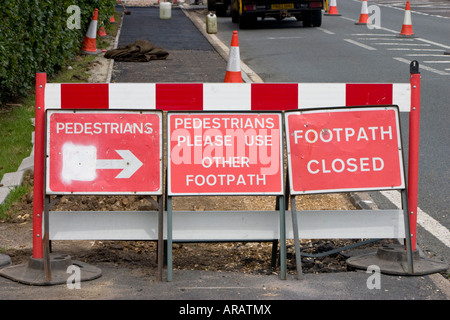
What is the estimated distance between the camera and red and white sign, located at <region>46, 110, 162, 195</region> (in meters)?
5.29

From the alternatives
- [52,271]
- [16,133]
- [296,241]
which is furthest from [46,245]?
[16,133]

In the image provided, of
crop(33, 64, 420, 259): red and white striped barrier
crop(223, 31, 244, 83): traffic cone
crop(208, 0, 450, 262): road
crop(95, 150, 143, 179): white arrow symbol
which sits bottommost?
crop(208, 0, 450, 262): road

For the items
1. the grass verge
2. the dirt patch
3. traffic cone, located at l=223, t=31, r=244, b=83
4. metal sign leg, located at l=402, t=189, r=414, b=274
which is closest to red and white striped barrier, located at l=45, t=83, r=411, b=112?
metal sign leg, located at l=402, t=189, r=414, b=274

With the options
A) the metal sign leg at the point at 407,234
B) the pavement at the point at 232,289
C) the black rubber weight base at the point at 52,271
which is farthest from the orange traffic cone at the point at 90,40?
the metal sign leg at the point at 407,234

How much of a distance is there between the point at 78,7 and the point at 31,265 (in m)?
11.8

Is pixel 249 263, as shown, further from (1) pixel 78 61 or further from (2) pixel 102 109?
(1) pixel 78 61

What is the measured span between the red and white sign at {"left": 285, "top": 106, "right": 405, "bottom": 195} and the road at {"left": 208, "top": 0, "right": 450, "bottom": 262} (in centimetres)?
91

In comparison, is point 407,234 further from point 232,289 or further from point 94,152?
point 94,152

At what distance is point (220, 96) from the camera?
5.44 meters

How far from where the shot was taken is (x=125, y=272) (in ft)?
17.8

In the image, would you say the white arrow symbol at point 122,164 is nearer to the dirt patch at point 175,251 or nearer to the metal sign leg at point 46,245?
the metal sign leg at point 46,245

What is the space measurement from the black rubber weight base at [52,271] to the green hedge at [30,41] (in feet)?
15.8

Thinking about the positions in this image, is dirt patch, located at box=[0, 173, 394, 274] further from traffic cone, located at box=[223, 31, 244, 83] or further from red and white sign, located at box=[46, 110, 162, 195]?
traffic cone, located at box=[223, 31, 244, 83]

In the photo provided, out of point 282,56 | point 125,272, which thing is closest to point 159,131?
point 125,272
